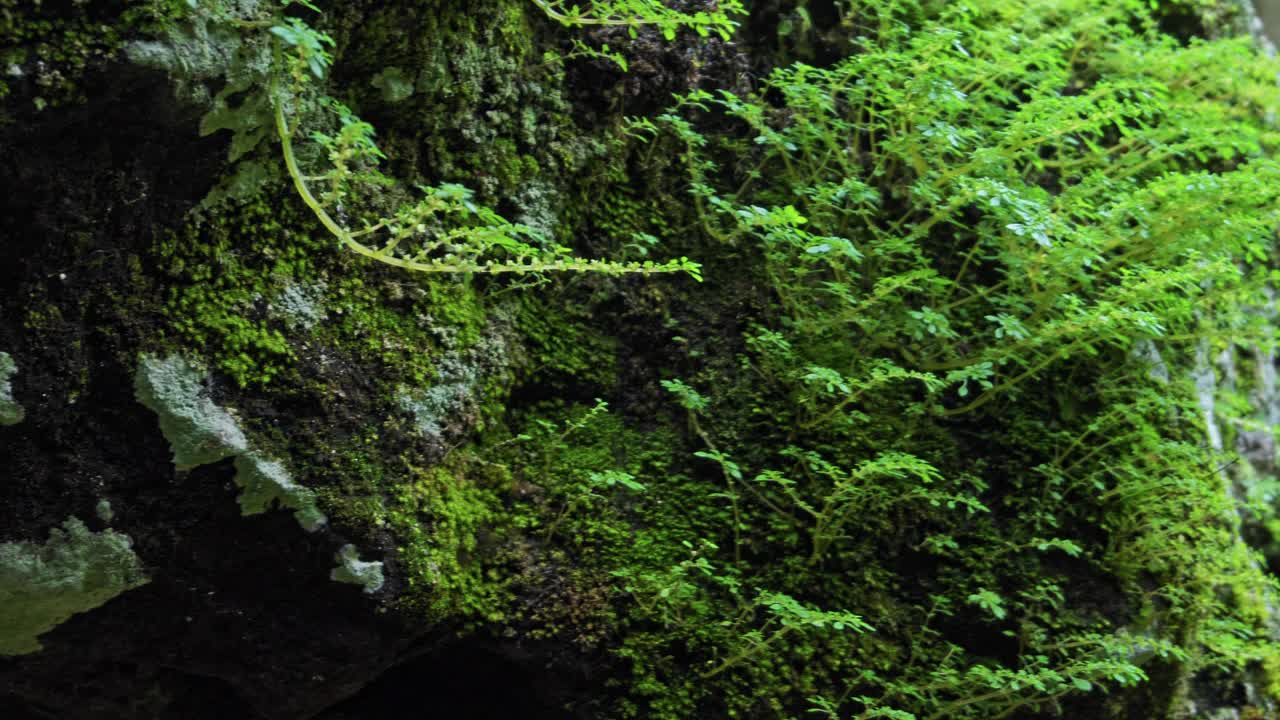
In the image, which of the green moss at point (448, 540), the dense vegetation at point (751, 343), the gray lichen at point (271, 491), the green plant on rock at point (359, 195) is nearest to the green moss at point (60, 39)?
the dense vegetation at point (751, 343)

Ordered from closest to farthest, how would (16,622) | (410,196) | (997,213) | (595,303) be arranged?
(16,622), (410,196), (997,213), (595,303)

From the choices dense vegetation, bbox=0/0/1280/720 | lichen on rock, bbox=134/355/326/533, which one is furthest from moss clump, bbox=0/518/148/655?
dense vegetation, bbox=0/0/1280/720

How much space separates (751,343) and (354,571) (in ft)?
4.50

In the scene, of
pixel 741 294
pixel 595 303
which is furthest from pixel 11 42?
pixel 741 294

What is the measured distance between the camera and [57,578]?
2.01 meters

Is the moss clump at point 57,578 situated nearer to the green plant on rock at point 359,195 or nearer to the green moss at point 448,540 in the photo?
the green moss at point 448,540

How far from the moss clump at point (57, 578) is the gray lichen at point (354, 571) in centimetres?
44

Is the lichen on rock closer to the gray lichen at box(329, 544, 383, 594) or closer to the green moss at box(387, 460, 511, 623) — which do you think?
the gray lichen at box(329, 544, 383, 594)

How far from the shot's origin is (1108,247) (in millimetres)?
2865

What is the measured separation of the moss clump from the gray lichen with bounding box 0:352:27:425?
263mm

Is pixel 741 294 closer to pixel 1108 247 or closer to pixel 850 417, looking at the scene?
pixel 850 417

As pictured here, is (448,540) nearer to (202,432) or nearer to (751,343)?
(202,432)

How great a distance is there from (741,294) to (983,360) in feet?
2.64

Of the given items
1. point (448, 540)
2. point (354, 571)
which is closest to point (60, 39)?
point (354, 571)
